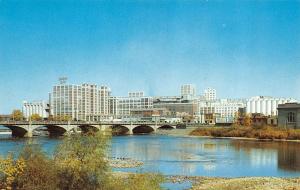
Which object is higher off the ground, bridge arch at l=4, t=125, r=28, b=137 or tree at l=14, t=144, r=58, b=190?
tree at l=14, t=144, r=58, b=190

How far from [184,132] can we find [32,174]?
115m

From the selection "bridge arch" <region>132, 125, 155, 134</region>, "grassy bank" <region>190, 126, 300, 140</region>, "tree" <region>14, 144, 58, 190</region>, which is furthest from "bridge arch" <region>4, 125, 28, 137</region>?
"tree" <region>14, 144, 58, 190</region>

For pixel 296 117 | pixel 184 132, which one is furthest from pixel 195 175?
pixel 184 132

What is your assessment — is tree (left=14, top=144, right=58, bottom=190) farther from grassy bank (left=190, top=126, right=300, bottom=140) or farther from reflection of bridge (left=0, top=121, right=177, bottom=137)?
grassy bank (left=190, top=126, right=300, bottom=140)

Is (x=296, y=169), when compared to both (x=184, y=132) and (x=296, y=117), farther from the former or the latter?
(x=184, y=132)

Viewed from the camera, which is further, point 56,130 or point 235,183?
point 56,130

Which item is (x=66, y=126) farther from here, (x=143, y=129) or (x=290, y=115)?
(x=290, y=115)

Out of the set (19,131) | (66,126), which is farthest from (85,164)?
(66,126)

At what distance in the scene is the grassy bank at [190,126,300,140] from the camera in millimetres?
98188

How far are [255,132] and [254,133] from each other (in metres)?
0.42

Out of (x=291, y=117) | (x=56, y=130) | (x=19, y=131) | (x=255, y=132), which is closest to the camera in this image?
(x=291, y=117)

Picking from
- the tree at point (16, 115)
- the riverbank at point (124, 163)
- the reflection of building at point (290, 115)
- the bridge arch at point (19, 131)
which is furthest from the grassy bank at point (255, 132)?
the tree at point (16, 115)

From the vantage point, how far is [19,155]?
28.3 m

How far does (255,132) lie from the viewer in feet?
354
